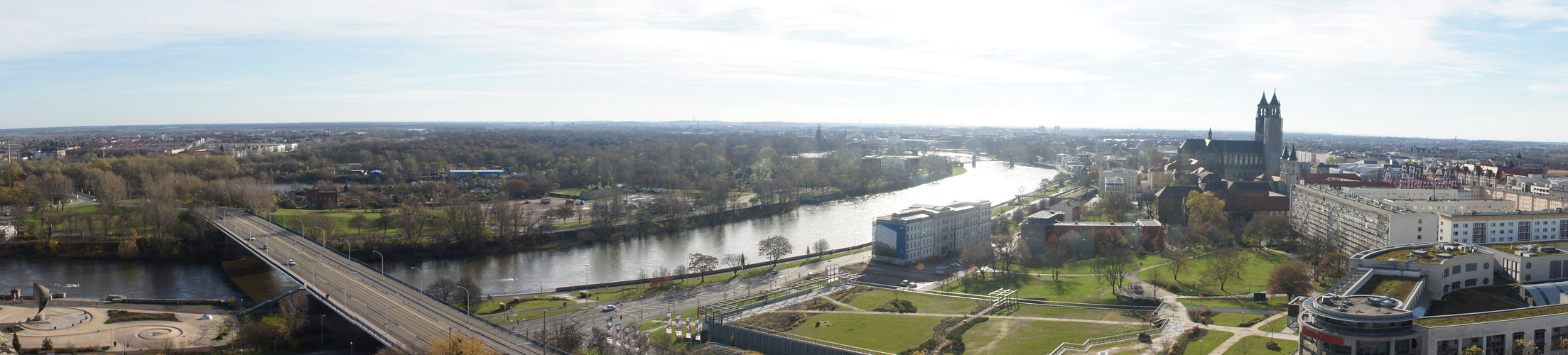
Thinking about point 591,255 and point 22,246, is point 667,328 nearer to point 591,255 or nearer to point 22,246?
point 591,255

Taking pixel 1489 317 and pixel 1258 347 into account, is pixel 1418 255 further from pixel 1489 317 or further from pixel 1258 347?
pixel 1258 347

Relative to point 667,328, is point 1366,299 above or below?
above

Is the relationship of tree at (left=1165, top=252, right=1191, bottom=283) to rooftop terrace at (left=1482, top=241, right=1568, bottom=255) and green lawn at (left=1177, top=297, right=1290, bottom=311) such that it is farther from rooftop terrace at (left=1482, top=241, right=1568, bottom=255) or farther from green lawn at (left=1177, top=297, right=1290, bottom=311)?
rooftop terrace at (left=1482, top=241, right=1568, bottom=255)

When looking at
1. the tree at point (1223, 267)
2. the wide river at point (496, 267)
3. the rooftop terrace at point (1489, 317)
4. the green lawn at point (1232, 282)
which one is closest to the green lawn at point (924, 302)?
the green lawn at point (1232, 282)

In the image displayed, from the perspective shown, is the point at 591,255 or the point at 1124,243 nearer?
the point at 1124,243

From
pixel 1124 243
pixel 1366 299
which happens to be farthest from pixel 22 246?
pixel 1366 299

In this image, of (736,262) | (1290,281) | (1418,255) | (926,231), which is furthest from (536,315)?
(1418,255)

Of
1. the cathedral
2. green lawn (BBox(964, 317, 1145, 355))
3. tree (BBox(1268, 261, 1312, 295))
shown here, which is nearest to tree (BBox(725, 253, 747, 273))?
green lawn (BBox(964, 317, 1145, 355))
